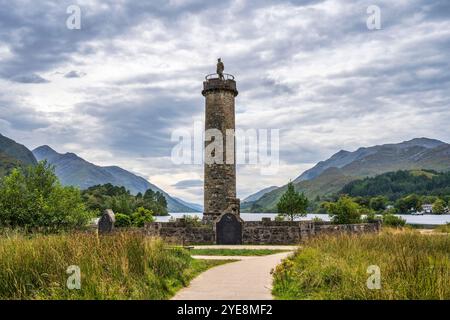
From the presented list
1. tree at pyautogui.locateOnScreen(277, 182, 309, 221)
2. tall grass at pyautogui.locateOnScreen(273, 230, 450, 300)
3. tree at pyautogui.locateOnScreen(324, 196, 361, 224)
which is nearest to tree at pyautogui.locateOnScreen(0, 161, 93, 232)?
tall grass at pyautogui.locateOnScreen(273, 230, 450, 300)

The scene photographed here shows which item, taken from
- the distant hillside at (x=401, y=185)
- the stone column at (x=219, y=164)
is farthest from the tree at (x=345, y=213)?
the distant hillside at (x=401, y=185)

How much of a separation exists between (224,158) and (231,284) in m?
25.5

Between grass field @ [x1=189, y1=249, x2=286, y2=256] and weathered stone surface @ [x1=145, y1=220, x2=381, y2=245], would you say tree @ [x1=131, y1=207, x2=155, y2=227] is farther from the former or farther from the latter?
grass field @ [x1=189, y1=249, x2=286, y2=256]

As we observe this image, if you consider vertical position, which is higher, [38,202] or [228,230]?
[38,202]

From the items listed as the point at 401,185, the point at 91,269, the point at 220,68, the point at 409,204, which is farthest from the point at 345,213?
the point at 401,185

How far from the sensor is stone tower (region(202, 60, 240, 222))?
123ft

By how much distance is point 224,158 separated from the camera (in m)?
37.8

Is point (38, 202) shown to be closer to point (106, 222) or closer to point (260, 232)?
point (106, 222)

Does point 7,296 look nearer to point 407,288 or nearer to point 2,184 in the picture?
point 407,288

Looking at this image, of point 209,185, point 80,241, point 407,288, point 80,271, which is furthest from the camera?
point 209,185
